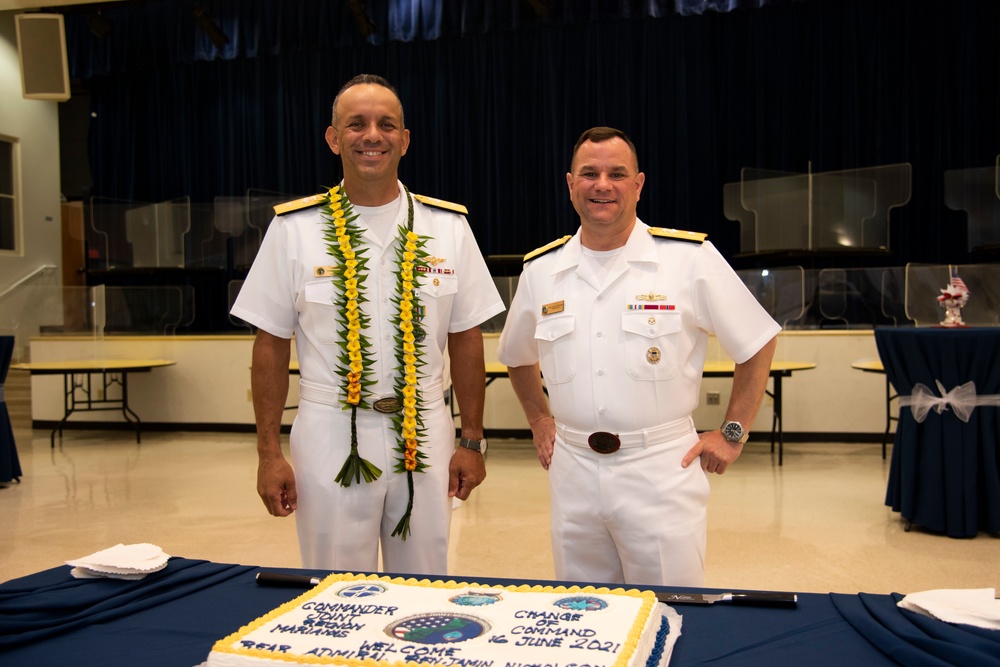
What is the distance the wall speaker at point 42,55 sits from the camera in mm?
8281

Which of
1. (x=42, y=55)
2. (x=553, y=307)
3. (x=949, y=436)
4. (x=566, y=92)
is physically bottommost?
(x=949, y=436)

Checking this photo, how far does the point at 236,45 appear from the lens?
11.2 m

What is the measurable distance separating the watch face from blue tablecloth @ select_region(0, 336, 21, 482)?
18.1 ft

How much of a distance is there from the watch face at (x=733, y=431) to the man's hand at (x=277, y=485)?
1.06 m

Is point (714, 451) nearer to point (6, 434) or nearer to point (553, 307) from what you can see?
point (553, 307)

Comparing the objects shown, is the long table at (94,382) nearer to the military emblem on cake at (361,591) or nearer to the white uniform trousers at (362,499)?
the white uniform trousers at (362,499)

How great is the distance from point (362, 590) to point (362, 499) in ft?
2.50

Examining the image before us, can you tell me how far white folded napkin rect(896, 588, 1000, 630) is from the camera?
47.3 inches

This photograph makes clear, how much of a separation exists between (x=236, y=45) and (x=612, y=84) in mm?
4882

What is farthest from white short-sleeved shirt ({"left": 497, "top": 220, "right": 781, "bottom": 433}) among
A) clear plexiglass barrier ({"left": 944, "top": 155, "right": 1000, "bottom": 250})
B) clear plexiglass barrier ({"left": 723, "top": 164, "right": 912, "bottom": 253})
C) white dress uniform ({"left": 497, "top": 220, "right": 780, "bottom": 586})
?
clear plexiglass barrier ({"left": 944, "top": 155, "right": 1000, "bottom": 250})

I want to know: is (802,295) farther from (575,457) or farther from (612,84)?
(575,457)

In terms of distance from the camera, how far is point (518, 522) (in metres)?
5.04

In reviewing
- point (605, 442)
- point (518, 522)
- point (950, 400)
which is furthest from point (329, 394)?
point (950, 400)

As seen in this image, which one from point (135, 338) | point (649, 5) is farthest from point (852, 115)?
point (135, 338)
